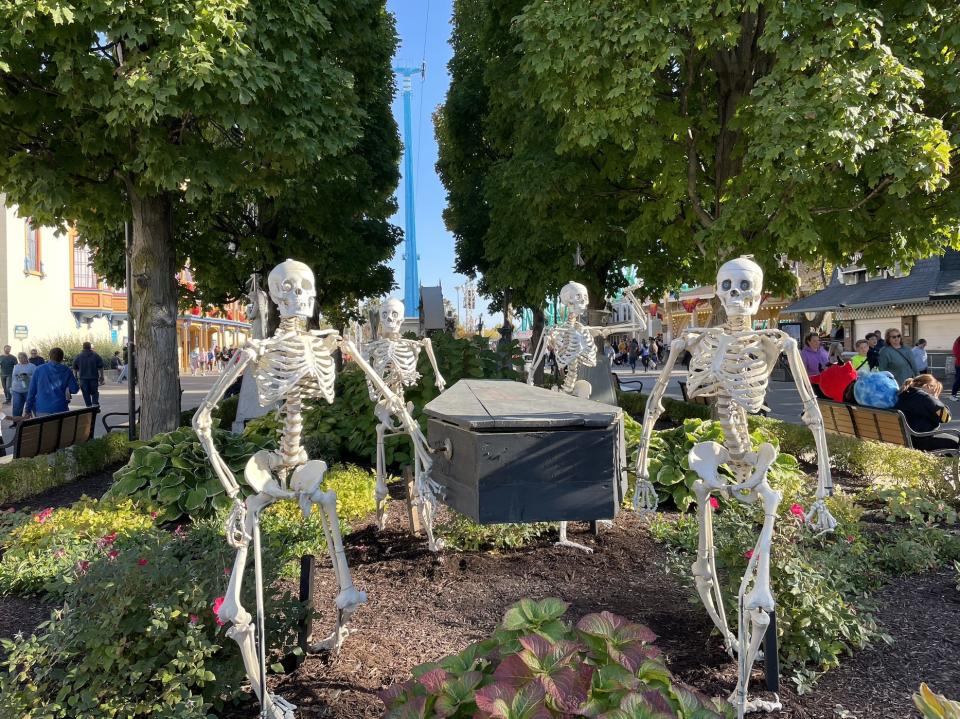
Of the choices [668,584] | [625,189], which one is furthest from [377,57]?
[668,584]

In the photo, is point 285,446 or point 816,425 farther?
point 285,446

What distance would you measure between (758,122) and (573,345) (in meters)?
3.87

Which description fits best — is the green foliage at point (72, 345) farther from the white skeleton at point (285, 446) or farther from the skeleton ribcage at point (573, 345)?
the white skeleton at point (285, 446)

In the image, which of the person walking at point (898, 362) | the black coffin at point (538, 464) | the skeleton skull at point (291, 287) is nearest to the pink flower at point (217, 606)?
the black coffin at point (538, 464)

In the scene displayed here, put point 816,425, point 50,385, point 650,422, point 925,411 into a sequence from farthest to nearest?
point 50,385 < point 925,411 < point 650,422 < point 816,425

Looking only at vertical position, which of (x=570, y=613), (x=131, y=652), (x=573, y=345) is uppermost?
(x=573, y=345)

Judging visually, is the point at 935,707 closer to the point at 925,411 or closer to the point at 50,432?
the point at 925,411

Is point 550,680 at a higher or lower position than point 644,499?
lower

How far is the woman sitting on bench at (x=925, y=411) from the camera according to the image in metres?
9.13

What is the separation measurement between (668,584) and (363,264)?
1242 cm

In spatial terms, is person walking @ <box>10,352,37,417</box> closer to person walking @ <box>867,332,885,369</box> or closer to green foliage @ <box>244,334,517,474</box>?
green foliage @ <box>244,334,517,474</box>

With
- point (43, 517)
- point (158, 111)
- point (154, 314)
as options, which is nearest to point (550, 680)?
point (43, 517)

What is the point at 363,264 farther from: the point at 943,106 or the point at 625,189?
the point at 943,106

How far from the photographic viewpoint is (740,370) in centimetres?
373
